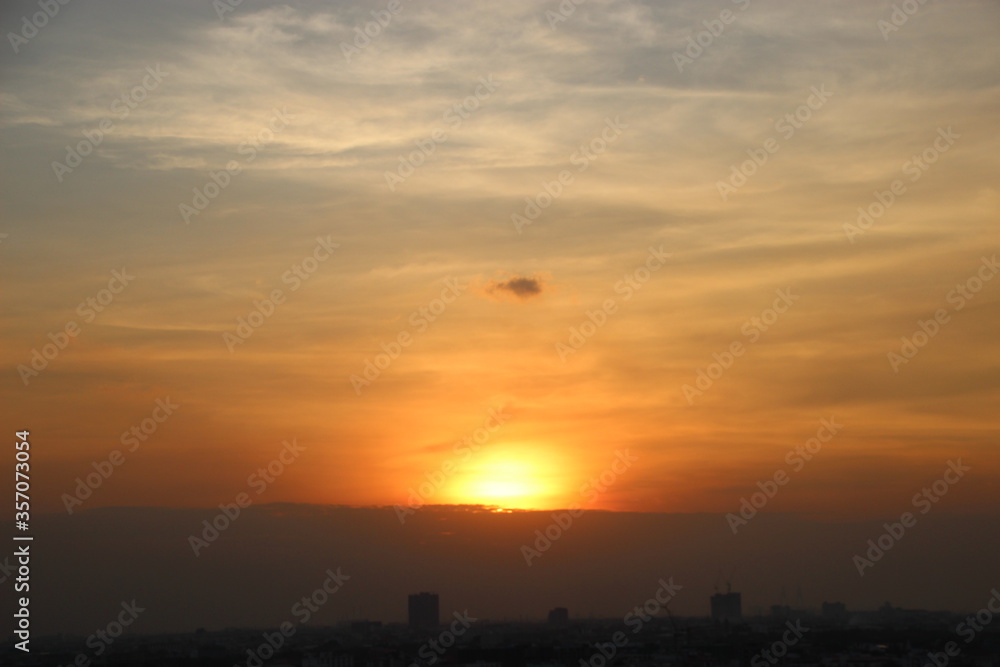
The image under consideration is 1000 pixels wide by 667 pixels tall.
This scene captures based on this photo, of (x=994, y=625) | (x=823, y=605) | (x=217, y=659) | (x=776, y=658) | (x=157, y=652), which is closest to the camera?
(x=776, y=658)

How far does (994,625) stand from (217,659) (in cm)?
8543

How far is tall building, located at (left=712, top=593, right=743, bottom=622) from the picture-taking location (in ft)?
505

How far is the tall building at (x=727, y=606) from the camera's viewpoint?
154000 mm

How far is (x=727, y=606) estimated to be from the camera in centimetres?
15450

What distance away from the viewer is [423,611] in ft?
528

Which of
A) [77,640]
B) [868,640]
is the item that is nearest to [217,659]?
[77,640]

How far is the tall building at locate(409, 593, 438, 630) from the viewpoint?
6294 inches

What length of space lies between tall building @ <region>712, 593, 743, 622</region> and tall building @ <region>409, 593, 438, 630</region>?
1660 inches

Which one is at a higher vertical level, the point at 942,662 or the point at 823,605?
the point at 823,605

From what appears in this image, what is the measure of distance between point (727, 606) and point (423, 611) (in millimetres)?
45513

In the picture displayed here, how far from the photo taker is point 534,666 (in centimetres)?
7556

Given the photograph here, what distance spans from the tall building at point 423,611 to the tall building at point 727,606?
1660 inches

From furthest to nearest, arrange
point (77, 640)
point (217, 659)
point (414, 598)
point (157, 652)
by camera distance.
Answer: point (414, 598) < point (77, 640) < point (157, 652) < point (217, 659)

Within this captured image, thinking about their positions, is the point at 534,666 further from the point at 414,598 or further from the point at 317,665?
the point at 414,598
